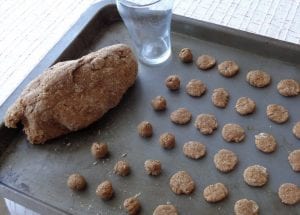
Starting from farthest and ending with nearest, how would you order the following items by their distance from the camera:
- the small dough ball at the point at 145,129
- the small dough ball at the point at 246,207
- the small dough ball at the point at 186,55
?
the small dough ball at the point at 186,55, the small dough ball at the point at 145,129, the small dough ball at the point at 246,207

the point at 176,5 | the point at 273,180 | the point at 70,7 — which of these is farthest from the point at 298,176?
the point at 70,7

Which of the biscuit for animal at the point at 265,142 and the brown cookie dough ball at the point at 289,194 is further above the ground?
the biscuit for animal at the point at 265,142

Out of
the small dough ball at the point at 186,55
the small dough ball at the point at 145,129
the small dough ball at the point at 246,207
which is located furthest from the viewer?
the small dough ball at the point at 186,55

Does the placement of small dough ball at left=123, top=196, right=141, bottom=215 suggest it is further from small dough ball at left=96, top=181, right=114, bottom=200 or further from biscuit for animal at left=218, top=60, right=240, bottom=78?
biscuit for animal at left=218, top=60, right=240, bottom=78

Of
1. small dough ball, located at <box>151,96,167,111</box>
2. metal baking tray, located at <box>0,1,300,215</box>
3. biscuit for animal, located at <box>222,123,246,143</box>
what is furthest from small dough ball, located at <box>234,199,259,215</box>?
small dough ball, located at <box>151,96,167,111</box>

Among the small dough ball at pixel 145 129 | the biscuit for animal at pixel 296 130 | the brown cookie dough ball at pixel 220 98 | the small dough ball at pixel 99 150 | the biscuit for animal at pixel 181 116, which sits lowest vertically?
the biscuit for animal at pixel 296 130

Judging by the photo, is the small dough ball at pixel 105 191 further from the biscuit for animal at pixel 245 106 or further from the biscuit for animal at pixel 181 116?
the biscuit for animal at pixel 245 106

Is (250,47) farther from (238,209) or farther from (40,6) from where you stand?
(40,6)

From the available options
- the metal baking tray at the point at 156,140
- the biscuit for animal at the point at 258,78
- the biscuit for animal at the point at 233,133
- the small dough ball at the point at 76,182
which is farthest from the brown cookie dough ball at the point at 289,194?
the small dough ball at the point at 76,182
